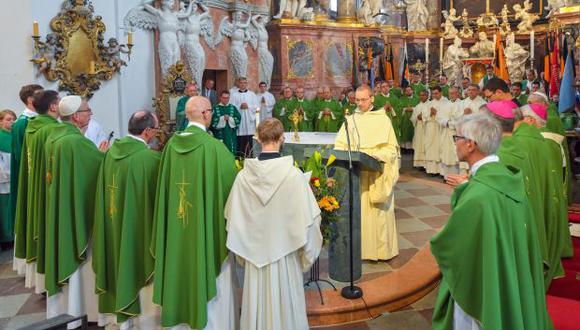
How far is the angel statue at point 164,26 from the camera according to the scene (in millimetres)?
10336

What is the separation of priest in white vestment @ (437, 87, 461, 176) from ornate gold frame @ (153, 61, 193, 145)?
539 centimetres

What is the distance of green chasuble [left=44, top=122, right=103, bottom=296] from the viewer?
4.26 m

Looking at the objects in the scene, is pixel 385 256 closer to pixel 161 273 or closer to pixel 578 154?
pixel 161 273

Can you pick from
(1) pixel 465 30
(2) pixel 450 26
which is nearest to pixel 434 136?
(2) pixel 450 26

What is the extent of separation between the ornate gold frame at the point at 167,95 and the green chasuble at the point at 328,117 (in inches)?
138

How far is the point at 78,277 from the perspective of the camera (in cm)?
441

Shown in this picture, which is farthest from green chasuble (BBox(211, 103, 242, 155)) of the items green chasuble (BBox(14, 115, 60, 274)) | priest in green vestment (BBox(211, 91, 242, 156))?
green chasuble (BBox(14, 115, 60, 274))

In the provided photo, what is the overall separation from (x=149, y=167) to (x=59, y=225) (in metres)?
0.94

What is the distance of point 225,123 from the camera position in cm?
1099

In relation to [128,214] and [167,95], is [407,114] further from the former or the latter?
[128,214]

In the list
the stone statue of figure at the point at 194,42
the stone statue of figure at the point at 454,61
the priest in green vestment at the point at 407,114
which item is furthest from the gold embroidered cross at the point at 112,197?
the stone statue of figure at the point at 454,61

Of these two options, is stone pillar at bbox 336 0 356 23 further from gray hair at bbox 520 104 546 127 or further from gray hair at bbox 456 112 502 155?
gray hair at bbox 456 112 502 155

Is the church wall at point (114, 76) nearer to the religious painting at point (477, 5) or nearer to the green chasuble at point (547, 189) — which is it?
the green chasuble at point (547, 189)

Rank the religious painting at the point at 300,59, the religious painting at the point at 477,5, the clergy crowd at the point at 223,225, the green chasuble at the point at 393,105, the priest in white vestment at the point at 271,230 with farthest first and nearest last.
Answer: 1. the religious painting at the point at 477,5
2. the religious painting at the point at 300,59
3. the green chasuble at the point at 393,105
4. the priest in white vestment at the point at 271,230
5. the clergy crowd at the point at 223,225
